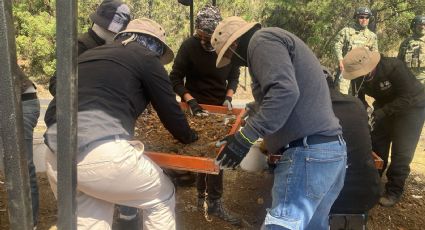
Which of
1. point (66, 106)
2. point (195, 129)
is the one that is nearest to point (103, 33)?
point (195, 129)

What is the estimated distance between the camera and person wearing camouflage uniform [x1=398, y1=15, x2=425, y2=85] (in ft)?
17.1

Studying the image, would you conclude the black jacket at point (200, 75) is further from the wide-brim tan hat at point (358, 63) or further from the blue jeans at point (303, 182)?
the blue jeans at point (303, 182)

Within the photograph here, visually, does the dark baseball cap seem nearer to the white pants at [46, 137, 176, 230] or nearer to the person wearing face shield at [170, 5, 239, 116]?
the person wearing face shield at [170, 5, 239, 116]

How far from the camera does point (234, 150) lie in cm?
206

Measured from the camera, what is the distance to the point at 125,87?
7.13ft

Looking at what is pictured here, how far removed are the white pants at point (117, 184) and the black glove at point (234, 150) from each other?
0.41 m

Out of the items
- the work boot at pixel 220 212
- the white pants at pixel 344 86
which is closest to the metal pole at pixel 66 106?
the work boot at pixel 220 212

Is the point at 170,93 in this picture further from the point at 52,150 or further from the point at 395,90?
the point at 395,90

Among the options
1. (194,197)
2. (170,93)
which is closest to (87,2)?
(194,197)

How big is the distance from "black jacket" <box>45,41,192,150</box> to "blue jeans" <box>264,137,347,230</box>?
0.74m

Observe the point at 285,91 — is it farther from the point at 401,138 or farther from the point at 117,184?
the point at 401,138

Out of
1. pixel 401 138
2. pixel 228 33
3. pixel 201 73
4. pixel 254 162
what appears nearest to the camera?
pixel 228 33

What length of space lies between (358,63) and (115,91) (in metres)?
2.12

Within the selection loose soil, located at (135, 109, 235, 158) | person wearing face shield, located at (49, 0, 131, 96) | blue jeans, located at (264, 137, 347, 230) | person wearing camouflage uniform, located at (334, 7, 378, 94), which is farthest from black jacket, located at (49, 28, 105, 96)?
person wearing camouflage uniform, located at (334, 7, 378, 94)
